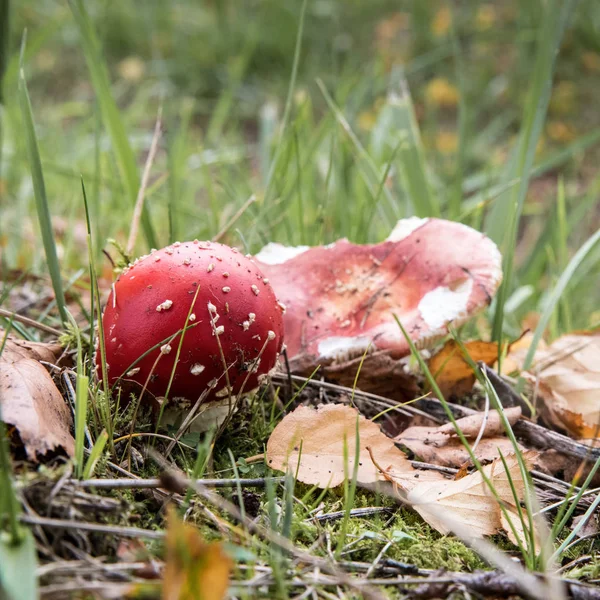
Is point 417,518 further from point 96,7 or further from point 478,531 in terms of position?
point 96,7

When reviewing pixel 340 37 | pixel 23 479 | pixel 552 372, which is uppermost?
pixel 340 37

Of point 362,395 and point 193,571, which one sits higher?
point 193,571

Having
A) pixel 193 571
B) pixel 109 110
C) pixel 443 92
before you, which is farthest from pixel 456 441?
pixel 443 92

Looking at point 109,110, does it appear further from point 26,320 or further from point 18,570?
point 18,570

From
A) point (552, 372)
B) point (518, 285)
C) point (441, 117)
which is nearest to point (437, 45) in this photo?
point (441, 117)

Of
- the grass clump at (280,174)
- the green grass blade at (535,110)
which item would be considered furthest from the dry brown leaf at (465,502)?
the green grass blade at (535,110)

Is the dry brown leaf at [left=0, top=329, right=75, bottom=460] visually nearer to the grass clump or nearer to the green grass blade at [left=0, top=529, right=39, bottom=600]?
the grass clump

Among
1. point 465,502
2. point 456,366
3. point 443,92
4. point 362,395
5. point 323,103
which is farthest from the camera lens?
point 323,103
